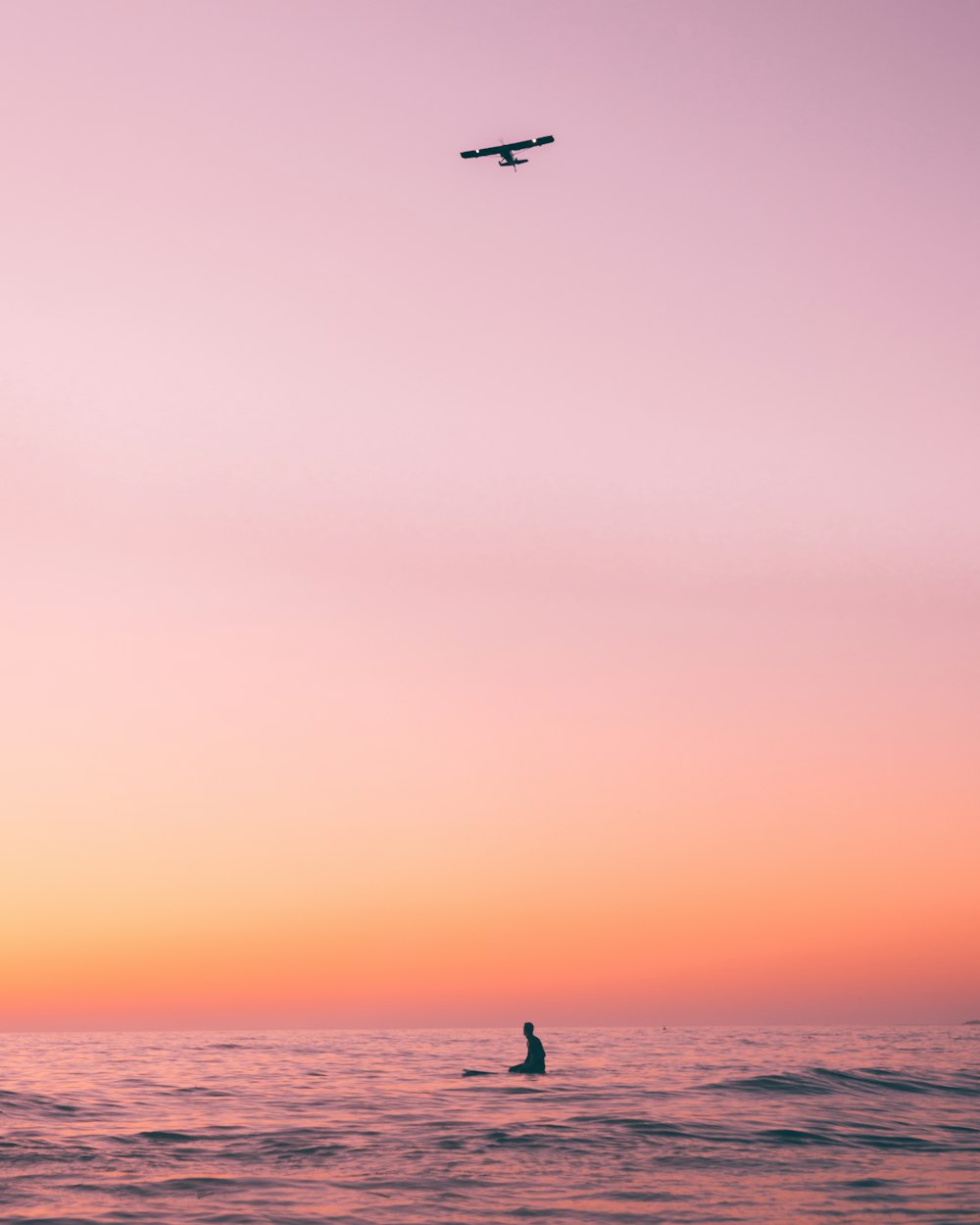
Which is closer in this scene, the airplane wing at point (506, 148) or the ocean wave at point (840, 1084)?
the ocean wave at point (840, 1084)

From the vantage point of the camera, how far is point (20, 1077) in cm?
4122

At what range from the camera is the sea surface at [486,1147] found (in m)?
18.8

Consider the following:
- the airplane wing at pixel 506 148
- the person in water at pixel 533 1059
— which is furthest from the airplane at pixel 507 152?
the person in water at pixel 533 1059

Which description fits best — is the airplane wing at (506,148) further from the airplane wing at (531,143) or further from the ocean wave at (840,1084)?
the ocean wave at (840,1084)

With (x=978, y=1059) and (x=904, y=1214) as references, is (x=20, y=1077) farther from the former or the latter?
(x=978, y=1059)

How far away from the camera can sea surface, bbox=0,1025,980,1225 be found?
1880 centimetres

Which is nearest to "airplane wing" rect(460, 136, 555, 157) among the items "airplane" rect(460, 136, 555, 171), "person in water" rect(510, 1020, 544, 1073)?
"airplane" rect(460, 136, 555, 171)

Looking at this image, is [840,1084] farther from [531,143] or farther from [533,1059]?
[531,143]

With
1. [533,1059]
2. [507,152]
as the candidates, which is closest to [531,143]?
[507,152]

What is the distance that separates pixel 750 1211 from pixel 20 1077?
3276 cm

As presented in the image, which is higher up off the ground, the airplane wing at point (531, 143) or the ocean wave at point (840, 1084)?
the airplane wing at point (531, 143)

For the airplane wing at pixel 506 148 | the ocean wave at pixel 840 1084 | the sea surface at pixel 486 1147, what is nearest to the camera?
the sea surface at pixel 486 1147

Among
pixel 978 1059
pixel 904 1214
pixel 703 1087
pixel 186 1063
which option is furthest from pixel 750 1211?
pixel 978 1059

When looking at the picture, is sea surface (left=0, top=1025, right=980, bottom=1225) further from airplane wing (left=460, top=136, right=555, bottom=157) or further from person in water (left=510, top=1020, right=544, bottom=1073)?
airplane wing (left=460, top=136, right=555, bottom=157)
